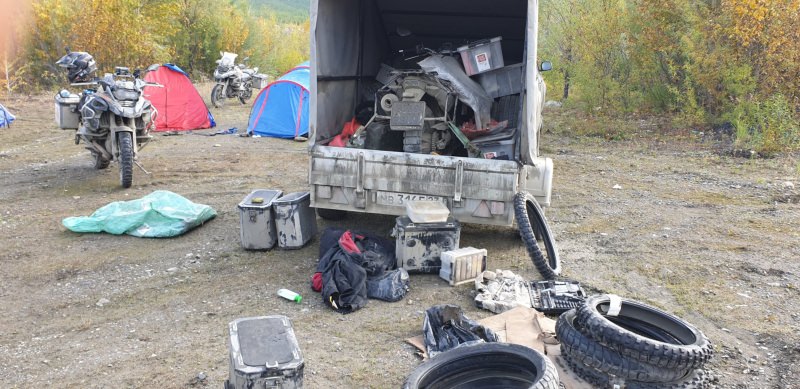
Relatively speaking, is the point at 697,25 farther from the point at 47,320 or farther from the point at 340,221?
the point at 47,320

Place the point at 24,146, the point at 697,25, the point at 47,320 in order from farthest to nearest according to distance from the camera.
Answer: the point at 697,25 → the point at 24,146 → the point at 47,320

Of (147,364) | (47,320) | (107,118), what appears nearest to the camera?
(147,364)

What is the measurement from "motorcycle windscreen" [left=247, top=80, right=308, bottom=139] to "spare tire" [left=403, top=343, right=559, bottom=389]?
880cm

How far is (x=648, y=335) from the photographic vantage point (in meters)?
4.12

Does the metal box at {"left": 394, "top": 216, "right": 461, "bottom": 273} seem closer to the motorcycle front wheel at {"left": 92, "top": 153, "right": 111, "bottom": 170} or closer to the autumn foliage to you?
the motorcycle front wheel at {"left": 92, "top": 153, "right": 111, "bottom": 170}

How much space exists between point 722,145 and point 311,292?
8.65 metres

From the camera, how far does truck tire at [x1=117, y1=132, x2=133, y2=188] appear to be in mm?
7988

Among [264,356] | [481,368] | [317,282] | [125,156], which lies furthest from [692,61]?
[264,356]

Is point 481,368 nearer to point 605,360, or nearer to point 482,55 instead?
point 605,360

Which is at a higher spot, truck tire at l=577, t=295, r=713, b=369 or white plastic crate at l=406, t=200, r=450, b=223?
white plastic crate at l=406, t=200, r=450, b=223

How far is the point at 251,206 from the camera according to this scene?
5820 millimetres

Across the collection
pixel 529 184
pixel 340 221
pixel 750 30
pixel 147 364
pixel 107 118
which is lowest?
pixel 147 364

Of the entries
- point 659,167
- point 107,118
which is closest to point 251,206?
point 107,118

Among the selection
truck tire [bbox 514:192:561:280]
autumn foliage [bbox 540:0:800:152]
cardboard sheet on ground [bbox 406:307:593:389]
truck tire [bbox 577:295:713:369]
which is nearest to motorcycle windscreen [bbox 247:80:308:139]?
autumn foliage [bbox 540:0:800:152]
